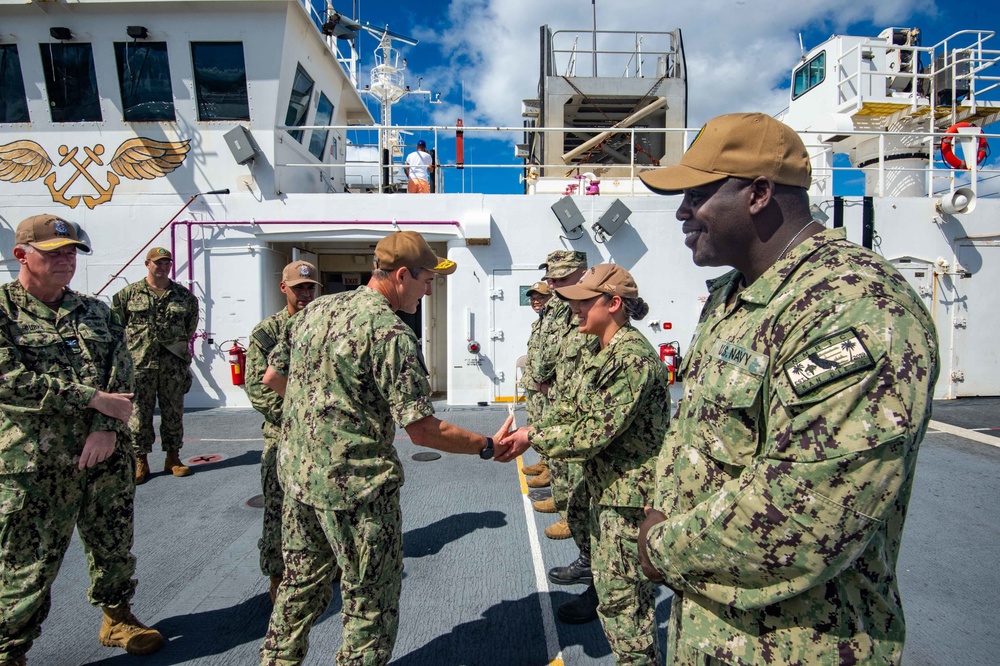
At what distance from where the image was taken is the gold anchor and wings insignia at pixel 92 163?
8047 mm

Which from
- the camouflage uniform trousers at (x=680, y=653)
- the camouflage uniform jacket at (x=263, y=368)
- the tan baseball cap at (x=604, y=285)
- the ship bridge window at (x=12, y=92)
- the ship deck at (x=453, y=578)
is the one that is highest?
the ship bridge window at (x=12, y=92)

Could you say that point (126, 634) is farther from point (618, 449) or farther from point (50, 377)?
point (618, 449)

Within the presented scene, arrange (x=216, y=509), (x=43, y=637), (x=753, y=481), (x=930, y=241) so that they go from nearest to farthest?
(x=753, y=481) < (x=43, y=637) < (x=216, y=509) < (x=930, y=241)

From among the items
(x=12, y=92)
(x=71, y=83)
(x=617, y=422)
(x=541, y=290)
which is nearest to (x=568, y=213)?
(x=541, y=290)

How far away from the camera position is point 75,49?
312 inches

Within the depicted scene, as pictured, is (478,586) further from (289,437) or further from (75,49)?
(75,49)

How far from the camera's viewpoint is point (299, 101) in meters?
9.05

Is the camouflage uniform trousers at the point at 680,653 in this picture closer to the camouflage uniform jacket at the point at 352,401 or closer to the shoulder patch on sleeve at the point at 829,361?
the shoulder patch on sleeve at the point at 829,361

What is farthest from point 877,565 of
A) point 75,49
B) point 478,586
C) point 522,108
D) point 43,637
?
point 522,108

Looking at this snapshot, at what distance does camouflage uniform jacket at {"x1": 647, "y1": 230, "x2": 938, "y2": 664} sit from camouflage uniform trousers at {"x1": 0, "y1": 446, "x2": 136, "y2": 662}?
2.58m

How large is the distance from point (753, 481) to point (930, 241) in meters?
9.98

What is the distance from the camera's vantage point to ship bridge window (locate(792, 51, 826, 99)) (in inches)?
474

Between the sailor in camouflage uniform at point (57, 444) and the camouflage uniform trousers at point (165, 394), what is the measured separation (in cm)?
283

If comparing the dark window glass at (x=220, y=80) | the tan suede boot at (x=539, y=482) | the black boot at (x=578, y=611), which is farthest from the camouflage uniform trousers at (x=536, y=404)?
the dark window glass at (x=220, y=80)
